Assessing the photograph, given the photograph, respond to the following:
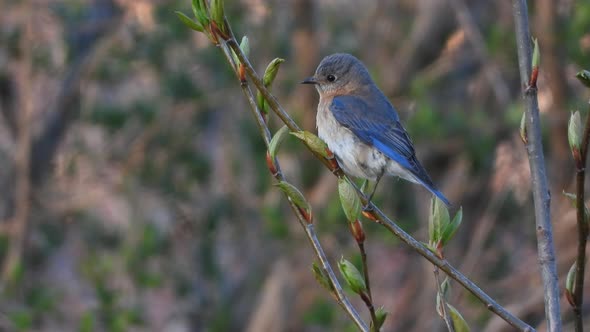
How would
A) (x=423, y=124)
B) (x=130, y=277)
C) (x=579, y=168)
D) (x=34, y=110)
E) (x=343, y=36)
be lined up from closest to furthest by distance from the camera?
(x=579, y=168)
(x=423, y=124)
(x=130, y=277)
(x=34, y=110)
(x=343, y=36)

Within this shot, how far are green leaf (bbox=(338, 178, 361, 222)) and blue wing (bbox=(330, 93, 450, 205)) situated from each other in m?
1.70

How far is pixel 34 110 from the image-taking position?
7965mm

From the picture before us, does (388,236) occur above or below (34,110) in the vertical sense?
below

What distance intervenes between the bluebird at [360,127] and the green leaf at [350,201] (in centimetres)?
162

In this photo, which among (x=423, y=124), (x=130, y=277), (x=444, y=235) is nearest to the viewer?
(x=444, y=235)

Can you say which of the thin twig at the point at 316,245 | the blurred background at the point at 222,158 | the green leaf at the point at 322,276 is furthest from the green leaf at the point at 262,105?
the blurred background at the point at 222,158

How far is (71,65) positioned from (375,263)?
3.94 meters

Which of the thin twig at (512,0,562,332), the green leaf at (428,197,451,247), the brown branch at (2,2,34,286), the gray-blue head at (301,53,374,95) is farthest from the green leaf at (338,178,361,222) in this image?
the brown branch at (2,2,34,286)

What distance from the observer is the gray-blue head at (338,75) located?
14.9 ft

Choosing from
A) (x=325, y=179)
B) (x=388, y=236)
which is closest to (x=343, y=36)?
(x=325, y=179)

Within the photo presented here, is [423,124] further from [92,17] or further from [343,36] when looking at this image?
[92,17]

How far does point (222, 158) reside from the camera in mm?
8281

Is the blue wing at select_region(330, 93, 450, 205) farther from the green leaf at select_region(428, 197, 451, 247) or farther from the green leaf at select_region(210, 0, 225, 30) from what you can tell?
the green leaf at select_region(210, 0, 225, 30)

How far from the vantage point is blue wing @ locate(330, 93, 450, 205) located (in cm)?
402
